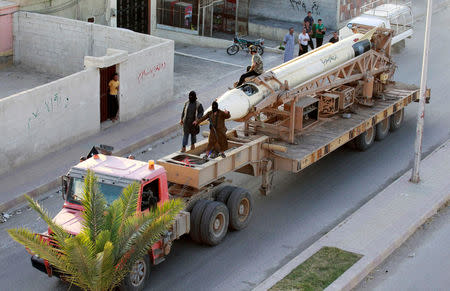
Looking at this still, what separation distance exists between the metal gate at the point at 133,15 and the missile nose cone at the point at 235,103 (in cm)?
1537

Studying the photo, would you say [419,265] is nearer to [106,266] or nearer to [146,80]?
[106,266]

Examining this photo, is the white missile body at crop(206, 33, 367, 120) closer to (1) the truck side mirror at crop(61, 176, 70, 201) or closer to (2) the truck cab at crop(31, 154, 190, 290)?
Answer: (2) the truck cab at crop(31, 154, 190, 290)

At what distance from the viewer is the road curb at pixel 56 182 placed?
18594 millimetres

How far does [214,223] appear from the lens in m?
16.5

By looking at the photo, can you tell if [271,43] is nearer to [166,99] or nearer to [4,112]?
[166,99]

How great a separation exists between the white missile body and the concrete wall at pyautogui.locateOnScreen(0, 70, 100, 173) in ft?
Result: 16.7

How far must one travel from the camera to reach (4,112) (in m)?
19.8

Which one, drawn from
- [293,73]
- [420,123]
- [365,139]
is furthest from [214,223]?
Result: [365,139]

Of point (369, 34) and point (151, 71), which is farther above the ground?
point (369, 34)

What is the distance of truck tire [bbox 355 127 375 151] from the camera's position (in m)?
22.1

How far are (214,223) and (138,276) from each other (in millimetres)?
2483

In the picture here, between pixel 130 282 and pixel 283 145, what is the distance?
661 centimetres

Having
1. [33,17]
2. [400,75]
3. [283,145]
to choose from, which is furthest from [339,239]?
[33,17]

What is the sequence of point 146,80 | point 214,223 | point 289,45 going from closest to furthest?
point 214,223 → point 146,80 → point 289,45
